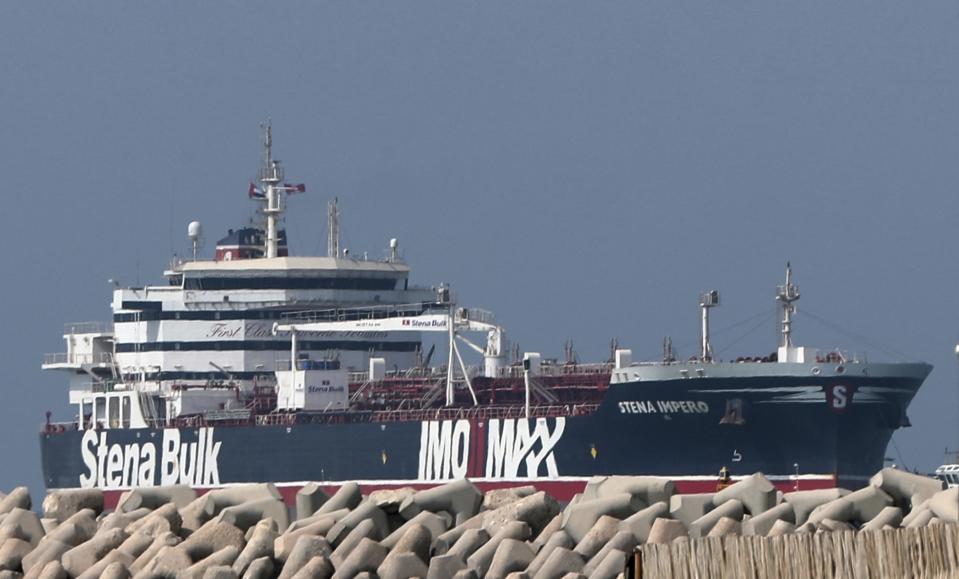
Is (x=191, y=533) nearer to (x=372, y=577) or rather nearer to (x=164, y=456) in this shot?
(x=372, y=577)

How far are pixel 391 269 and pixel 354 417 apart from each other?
6.20 meters

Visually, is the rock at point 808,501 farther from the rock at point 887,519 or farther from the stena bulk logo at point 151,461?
the stena bulk logo at point 151,461

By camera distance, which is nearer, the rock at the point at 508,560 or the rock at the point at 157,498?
the rock at the point at 508,560

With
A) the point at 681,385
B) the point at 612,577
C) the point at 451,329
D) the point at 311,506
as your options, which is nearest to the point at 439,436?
the point at 451,329

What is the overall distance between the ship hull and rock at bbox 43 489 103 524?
2597 centimetres

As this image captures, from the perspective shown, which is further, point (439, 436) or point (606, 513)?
point (439, 436)

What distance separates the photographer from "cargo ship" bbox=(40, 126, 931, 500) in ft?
152

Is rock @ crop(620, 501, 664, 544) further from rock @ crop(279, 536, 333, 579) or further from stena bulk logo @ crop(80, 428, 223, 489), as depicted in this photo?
stena bulk logo @ crop(80, 428, 223, 489)

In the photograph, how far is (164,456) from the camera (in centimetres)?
5547

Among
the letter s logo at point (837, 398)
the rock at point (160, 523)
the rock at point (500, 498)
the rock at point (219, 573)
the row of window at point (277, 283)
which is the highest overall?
the row of window at point (277, 283)

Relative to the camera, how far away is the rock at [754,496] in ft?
55.7

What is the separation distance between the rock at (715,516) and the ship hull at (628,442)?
28593 mm

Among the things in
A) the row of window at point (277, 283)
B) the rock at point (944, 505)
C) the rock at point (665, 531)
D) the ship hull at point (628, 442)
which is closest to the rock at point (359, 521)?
the rock at point (665, 531)

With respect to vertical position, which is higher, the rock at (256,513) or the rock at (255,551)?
the rock at (256,513)
